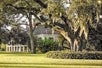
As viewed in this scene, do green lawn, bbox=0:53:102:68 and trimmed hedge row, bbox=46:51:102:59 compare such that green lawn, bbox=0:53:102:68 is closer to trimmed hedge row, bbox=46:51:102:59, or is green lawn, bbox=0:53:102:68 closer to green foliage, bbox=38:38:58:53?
trimmed hedge row, bbox=46:51:102:59

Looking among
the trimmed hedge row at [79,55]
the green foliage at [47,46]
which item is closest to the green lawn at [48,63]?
the trimmed hedge row at [79,55]

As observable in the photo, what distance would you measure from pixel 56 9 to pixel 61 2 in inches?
44.5

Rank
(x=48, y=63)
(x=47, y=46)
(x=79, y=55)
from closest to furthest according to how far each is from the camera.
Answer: (x=48, y=63) → (x=79, y=55) → (x=47, y=46)

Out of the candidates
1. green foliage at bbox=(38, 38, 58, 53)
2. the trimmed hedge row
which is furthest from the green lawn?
green foliage at bbox=(38, 38, 58, 53)

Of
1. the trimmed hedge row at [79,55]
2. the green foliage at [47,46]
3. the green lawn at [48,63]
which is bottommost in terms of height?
the green foliage at [47,46]

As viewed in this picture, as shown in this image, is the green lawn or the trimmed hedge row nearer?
the green lawn

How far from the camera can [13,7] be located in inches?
1772

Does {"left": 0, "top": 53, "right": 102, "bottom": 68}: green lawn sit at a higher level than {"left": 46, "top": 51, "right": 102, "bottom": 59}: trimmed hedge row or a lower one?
higher

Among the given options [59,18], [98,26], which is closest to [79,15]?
[59,18]

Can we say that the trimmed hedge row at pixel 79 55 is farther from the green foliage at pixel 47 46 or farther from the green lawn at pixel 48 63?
the green foliage at pixel 47 46

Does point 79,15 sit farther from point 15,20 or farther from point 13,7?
point 15,20

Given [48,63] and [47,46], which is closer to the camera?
[48,63]

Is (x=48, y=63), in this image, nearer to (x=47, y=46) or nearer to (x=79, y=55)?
(x=79, y=55)

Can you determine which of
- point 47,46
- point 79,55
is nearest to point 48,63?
point 79,55
